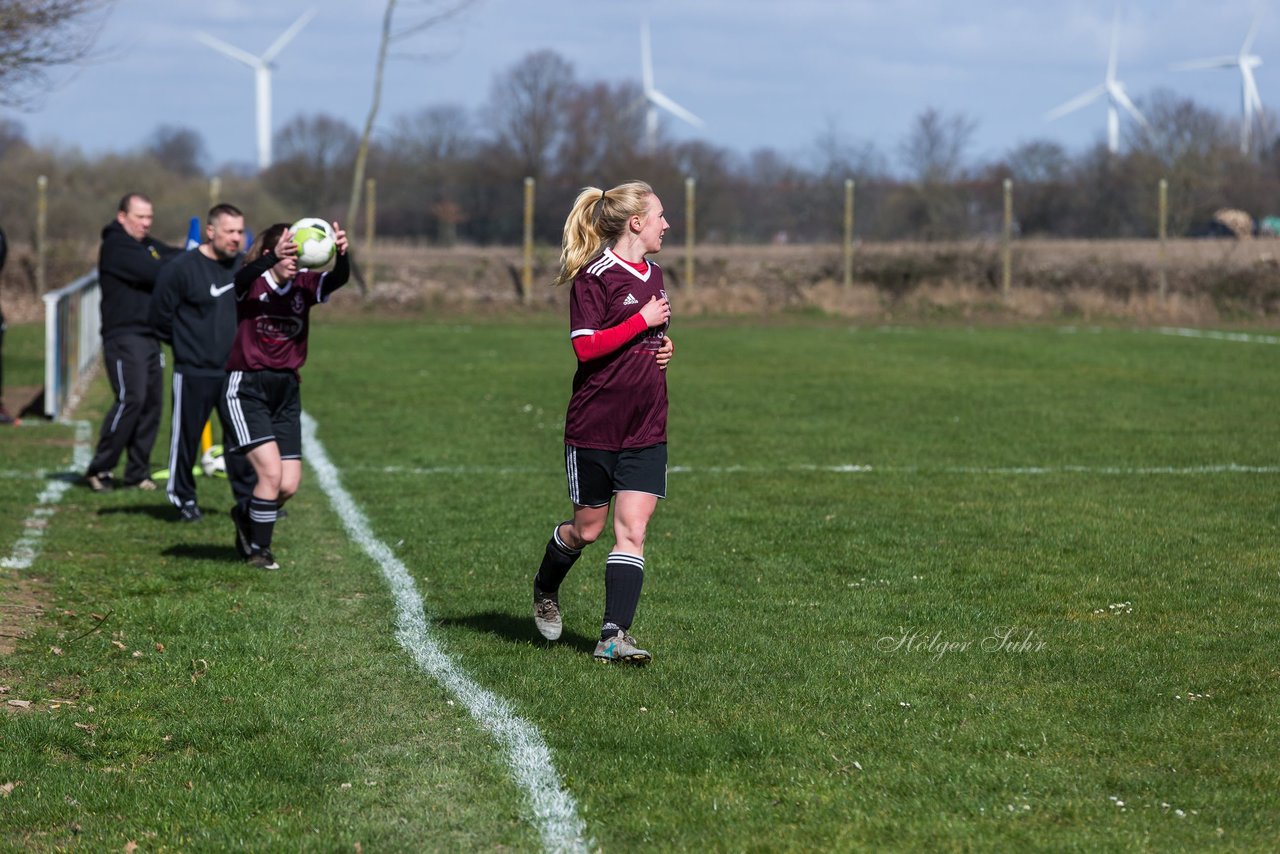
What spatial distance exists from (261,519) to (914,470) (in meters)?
5.55

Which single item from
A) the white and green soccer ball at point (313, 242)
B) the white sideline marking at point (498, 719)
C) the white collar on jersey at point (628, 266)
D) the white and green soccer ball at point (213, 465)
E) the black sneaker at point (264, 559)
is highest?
the white and green soccer ball at point (313, 242)

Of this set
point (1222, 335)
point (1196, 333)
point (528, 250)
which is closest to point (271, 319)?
point (1222, 335)

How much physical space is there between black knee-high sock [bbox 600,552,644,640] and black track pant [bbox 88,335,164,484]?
21.9 feet

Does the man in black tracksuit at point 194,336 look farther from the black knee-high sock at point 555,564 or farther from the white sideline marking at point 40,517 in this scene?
the black knee-high sock at point 555,564

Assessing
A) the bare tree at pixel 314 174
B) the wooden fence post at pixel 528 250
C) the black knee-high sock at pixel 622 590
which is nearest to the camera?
the black knee-high sock at pixel 622 590

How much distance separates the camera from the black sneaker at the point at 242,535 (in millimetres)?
8836

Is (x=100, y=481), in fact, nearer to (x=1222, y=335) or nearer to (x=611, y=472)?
(x=611, y=472)

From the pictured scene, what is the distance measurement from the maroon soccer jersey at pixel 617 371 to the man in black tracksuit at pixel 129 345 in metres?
6.63

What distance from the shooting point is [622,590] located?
632 cm

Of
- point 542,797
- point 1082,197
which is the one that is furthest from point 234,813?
point 1082,197

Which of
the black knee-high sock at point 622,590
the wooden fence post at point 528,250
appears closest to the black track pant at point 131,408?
the black knee-high sock at point 622,590

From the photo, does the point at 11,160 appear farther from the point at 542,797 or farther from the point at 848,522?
the point at 542,797

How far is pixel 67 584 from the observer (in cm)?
826

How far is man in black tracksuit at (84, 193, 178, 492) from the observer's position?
11883mm
